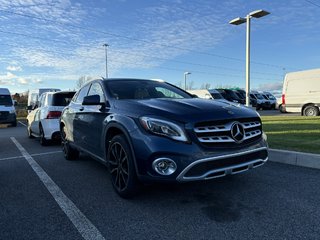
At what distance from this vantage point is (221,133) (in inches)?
156

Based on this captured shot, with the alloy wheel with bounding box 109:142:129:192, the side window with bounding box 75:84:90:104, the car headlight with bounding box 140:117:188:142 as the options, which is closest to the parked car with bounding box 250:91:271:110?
the side window with bounding box 75:84:90:104

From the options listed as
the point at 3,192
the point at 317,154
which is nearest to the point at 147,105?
the point at 3,192

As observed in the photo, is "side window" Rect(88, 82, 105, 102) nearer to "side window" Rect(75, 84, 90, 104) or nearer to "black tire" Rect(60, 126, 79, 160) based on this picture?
"side window" Rect(75, 84, 90, 104)

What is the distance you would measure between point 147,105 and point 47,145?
22.0 ft

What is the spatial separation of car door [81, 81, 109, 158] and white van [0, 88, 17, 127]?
14993 mm

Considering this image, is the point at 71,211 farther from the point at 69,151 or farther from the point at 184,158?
the point at 69,151

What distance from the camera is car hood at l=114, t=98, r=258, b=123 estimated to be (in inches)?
155

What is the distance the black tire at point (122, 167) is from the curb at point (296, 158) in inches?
136

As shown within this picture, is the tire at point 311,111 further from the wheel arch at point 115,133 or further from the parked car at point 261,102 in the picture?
the wheel arch at point 115,133

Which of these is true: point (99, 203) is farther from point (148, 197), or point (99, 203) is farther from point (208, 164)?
point (208, 164)

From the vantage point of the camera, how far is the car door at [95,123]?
16.7 feet

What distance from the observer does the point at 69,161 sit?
7.29 m

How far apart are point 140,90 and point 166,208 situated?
2091 millimetres

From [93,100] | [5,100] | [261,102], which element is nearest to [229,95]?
[261,102]
